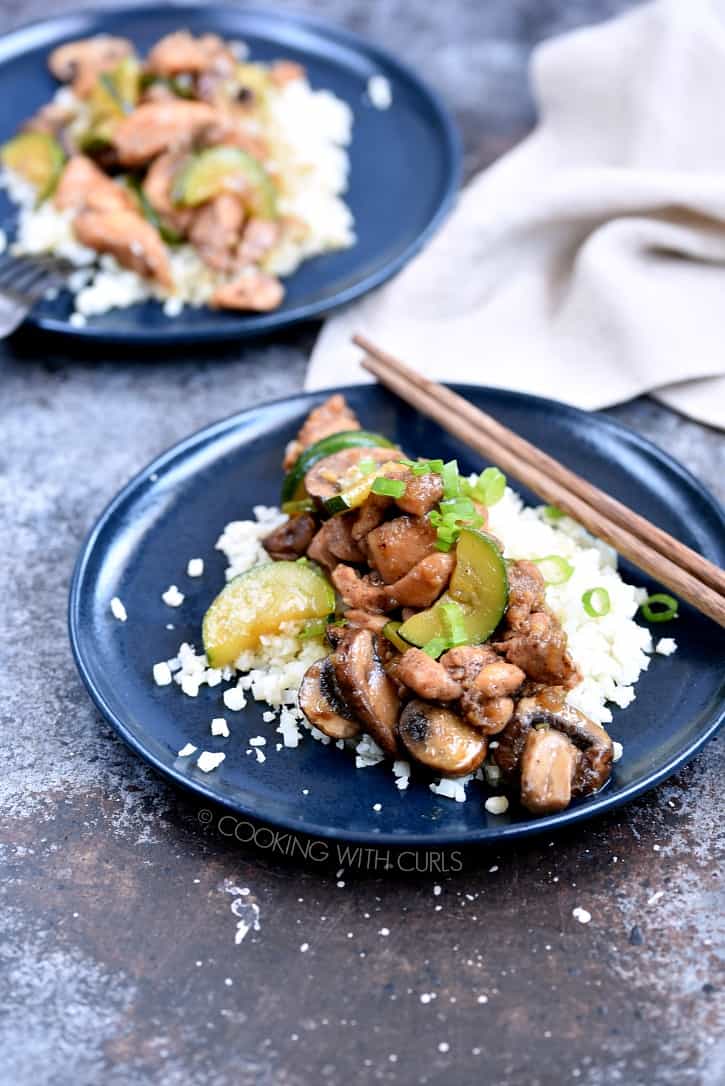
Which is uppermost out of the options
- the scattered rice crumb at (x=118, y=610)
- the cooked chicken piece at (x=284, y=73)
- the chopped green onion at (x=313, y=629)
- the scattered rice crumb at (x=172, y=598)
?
the cooked chicken piece at (x=284, y=73)

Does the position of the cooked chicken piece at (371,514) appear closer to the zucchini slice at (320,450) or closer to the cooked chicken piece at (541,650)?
the zucchini slice at (320,450)

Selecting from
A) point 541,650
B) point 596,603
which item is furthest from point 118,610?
point 596,603

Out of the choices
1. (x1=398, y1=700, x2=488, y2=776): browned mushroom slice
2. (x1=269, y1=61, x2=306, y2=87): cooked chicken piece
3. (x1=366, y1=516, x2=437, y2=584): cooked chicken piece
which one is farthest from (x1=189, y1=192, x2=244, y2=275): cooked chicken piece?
(x1=398, y1=700, x2=488, y2=776): browned mushroom slice

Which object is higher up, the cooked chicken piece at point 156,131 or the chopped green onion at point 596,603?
the cooked chicken piece at point 156,131

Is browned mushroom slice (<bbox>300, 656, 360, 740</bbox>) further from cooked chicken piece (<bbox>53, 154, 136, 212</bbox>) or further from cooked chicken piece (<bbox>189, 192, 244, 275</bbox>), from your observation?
cooked chicken piece (<bbox>53, 154, 136, 212</bbox>)

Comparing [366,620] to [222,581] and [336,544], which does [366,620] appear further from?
[222,581]

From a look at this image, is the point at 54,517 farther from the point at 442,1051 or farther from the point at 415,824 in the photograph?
the point at 442,1051

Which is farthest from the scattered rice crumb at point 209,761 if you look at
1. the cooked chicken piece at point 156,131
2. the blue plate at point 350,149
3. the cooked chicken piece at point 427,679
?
the cooked chicken piece at point 156,131
